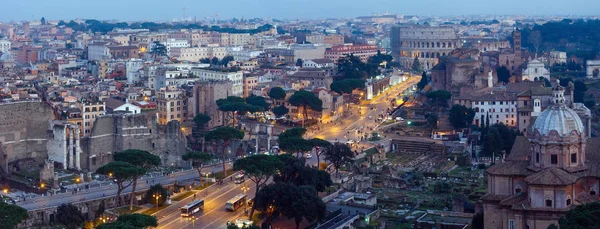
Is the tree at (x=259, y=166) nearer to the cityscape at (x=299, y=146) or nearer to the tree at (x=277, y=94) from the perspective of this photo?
the cityscape at (x=299, y=146)

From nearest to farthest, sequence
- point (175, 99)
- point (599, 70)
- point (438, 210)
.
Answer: point (438, 210) → point (175, 99) → point (599, 70)

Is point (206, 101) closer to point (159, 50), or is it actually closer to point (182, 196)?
point (182, 196)

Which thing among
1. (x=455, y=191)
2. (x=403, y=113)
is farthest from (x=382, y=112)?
(x=455, y=191)

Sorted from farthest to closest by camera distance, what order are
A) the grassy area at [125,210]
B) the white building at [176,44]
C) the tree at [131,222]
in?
1. the white building at [176,44]
2. the grassy area at [125,210]
3. the tree at [131,222]

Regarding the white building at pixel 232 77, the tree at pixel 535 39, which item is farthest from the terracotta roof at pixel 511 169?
the tree at pixel 535 39

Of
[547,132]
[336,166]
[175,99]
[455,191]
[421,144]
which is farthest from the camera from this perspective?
[175,99]

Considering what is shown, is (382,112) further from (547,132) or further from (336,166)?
(547,132)

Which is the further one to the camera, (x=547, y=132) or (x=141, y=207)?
(x=141, y=207)
